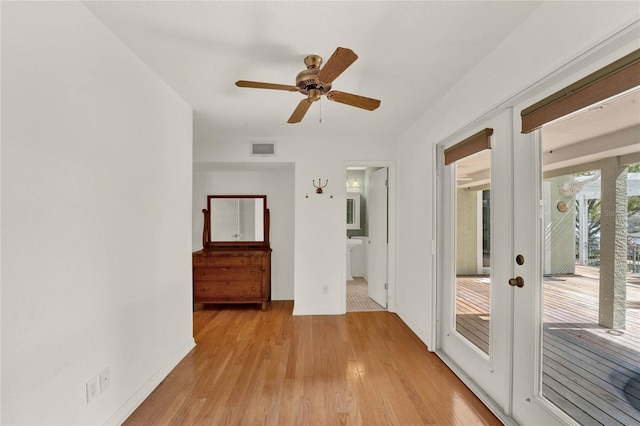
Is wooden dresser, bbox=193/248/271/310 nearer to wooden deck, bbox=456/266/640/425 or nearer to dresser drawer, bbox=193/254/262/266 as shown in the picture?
dresser drawer, bbox=193/254/262/266

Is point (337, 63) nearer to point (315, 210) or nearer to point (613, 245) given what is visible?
point (613, 245)

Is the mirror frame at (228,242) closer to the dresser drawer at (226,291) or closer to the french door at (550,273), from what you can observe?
the dresser drawer at (226,291)

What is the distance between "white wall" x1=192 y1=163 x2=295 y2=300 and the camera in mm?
4395

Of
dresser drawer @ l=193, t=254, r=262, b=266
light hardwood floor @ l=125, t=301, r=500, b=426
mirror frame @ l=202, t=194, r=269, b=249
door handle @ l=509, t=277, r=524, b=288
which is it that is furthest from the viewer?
mirror frame @ l=202, t=194, r=269, b=249

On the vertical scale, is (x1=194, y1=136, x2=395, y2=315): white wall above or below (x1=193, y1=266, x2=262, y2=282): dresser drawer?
above

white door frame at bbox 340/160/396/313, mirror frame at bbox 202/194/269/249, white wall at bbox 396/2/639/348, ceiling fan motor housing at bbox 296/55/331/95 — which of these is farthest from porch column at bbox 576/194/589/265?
mirror frame at bbox 202/194/269/249

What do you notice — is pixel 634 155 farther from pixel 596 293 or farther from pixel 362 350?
pixel 362 350

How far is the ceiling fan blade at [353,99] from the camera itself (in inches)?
74.4

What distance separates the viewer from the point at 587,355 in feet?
4.56

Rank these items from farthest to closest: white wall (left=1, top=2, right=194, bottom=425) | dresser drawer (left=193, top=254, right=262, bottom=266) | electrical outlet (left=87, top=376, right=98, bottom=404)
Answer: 1. dresser drawer (left=193, top=254, right=262, bottom=266)
2. electrical outlet (left=87, top=376, right=98, bottom=404)
3. white wall (left=1, top=2, right=194, bottom=425)

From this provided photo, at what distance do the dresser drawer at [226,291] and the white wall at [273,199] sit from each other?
21.9 inches

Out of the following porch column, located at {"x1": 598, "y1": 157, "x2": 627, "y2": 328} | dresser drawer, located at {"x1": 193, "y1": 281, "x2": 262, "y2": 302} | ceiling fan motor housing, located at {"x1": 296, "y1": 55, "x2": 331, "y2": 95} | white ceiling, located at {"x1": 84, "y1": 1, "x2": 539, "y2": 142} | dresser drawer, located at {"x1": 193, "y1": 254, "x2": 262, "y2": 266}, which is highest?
white ceiling, located at {"x1": 84, "y1": 1, "x2": 539, "y2": 142}

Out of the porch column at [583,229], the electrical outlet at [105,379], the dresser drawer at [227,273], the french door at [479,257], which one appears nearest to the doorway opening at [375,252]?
the french door at [479,257]

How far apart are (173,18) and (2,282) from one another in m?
1.48
